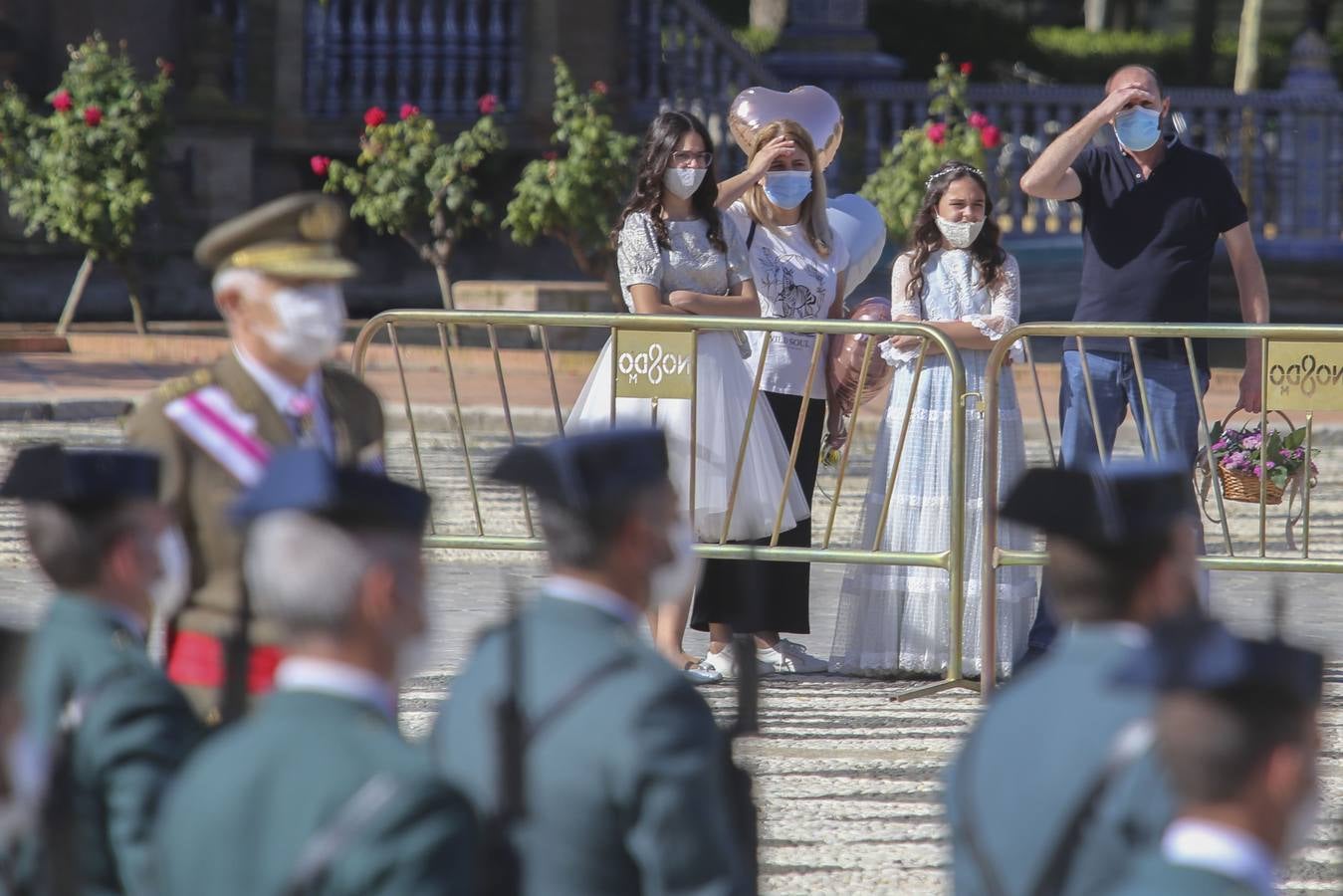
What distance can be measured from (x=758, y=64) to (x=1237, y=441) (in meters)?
15.5

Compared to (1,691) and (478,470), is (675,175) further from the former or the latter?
(478,470)

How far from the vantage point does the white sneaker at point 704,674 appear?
7469 mm

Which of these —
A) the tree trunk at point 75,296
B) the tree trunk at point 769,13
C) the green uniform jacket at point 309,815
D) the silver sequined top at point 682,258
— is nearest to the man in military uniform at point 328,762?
the green uniform jacket at point 309,815

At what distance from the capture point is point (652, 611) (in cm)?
760

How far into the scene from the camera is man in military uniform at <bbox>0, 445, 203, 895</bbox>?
3.28 meters

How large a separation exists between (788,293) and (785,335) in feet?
0.57

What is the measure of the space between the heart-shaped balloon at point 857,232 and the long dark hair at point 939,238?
0.14 metres

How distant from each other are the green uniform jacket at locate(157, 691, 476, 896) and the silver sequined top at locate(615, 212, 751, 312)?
15.3 ft

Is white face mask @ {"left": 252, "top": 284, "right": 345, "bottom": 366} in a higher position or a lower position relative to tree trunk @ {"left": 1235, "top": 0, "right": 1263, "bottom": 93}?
lower

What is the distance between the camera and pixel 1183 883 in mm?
2660

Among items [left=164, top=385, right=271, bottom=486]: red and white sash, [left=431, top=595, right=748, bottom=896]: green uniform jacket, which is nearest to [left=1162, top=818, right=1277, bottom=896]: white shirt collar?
[left=431, top=595, right=748, bottom=896]: green uniform jacket

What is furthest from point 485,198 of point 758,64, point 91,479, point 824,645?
point 91,479

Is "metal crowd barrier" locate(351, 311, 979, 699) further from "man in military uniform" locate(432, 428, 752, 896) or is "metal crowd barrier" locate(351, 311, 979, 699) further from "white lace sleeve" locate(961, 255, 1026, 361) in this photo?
"man in military uniform" locate(432, 428, 752, 896)

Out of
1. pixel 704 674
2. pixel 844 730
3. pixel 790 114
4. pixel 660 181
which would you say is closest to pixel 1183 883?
pixel 844 730
